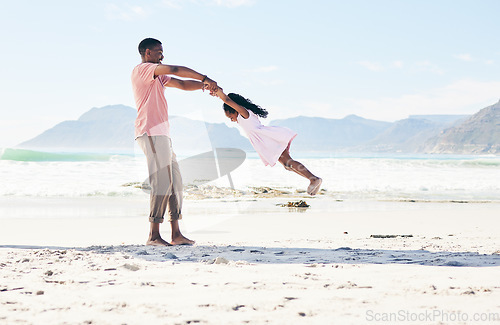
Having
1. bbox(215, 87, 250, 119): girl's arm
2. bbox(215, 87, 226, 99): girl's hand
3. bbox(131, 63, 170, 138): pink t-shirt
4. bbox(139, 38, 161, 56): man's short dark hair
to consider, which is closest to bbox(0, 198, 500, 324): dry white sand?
bbox(131, 63, 170, 138): pink t-shirt

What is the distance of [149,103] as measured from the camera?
4.63m

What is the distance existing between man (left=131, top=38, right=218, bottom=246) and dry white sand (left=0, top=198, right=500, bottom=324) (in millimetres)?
537

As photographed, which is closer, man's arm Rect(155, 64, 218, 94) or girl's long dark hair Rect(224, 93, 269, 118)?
man's arm Rect(155, 64, 218, 94)

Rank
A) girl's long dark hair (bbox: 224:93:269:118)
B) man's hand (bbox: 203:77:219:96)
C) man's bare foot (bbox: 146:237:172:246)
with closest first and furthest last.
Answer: man's hand (bbox: 203:77:219:96) → man's bare foot (bbox: 146:237:172:246) → girl's long dark hair (bbox: 224:93:269:118)

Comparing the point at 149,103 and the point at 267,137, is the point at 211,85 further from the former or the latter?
the point at 267,137

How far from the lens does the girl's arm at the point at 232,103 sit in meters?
4.60

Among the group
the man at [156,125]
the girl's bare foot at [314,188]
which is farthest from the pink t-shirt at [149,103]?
the girl's bare foot at [314,188]

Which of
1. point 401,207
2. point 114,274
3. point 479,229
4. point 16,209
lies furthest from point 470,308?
point 16,209

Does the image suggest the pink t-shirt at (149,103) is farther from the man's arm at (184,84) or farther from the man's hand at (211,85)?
the man's hand at (211,85)

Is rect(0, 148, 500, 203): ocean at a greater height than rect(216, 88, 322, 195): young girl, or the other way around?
rect(216, 88, 322, 195): young girl

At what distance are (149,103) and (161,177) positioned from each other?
772 mm

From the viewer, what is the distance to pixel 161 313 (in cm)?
235

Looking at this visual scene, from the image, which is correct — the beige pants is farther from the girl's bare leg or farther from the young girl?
the girl's bare leg

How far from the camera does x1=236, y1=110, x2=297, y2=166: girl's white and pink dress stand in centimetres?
490
